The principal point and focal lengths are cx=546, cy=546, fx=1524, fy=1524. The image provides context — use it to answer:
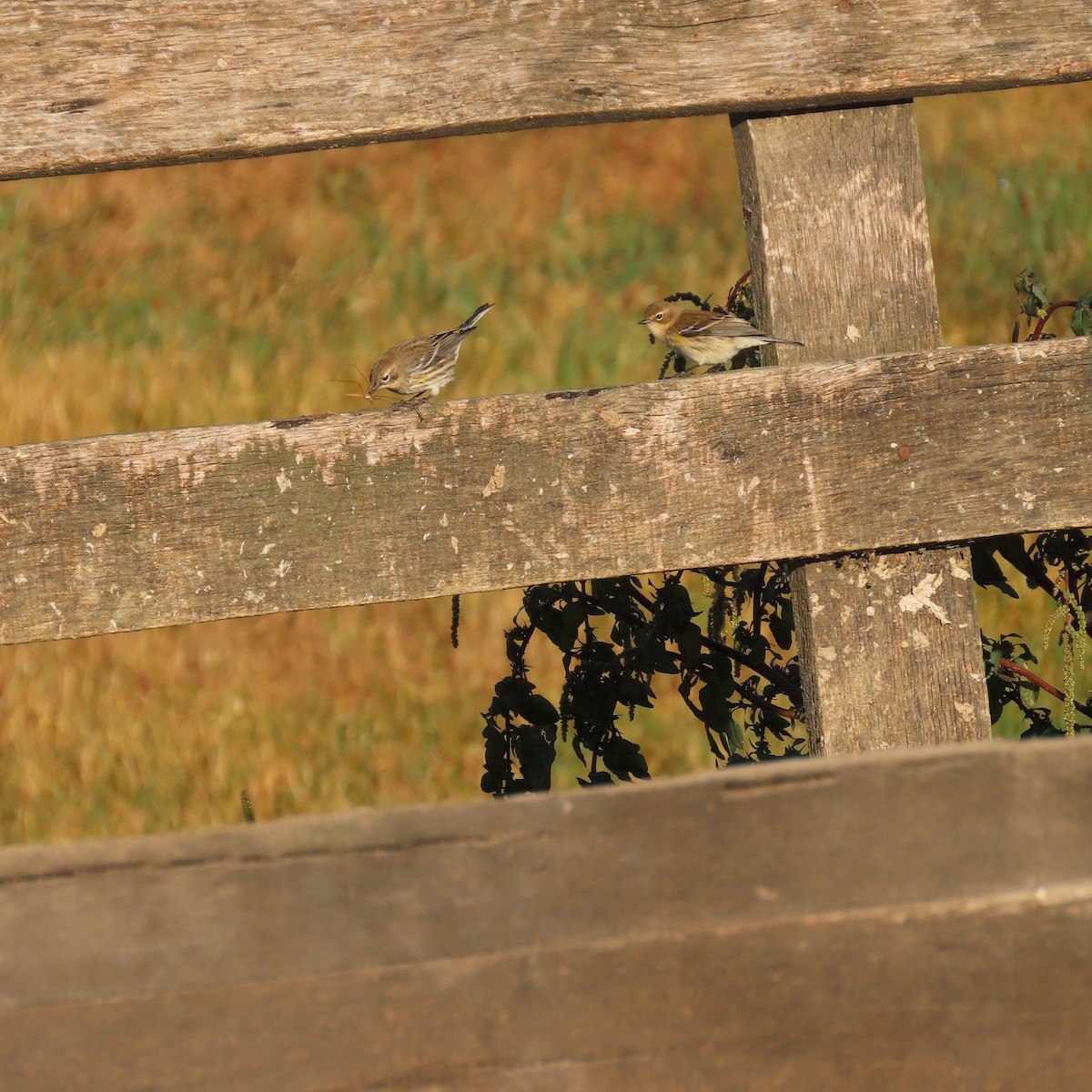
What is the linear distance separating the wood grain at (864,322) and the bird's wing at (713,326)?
1.33ft

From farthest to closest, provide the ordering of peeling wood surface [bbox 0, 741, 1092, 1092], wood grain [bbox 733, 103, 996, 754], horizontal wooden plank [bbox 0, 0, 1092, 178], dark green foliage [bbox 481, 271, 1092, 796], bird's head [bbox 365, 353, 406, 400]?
bird's head [bbox 365, 353, 406, 400] < dark green foliage [bbox 481, 271, 1092, 796] < wood grain [bbox 733, 103, 996, 754] < horizontal wooden plank [bbox 0, 0, 1092, 178] < peeling wood surface [bbox 0, 741, 1092, 1092]

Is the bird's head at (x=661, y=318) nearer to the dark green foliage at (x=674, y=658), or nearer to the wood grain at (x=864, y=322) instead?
the dark green foliage at (x=674, y=658)

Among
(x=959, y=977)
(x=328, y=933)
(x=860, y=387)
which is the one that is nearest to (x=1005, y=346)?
(x=860, y=387)

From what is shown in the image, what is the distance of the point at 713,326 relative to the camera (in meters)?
3.69

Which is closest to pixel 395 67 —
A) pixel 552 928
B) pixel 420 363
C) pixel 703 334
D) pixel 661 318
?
pixel 552 928

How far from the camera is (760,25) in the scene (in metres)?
2.26

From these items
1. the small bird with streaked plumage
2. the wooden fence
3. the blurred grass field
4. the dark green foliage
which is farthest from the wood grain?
the blurred grass field

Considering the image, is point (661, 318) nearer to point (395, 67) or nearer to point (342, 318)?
point (342, 318)

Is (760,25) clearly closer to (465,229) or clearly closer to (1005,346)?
(1005,346)

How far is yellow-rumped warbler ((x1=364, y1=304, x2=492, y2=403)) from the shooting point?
4.60 metres

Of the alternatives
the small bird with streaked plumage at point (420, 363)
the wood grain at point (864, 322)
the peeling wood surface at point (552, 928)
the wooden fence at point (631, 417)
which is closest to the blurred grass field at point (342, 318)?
the small bird with streaked plumage at point (420, 363)

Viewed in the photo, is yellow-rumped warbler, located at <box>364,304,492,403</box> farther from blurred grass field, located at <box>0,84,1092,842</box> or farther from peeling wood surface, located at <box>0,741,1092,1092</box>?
peeling wood surface, located at <box>0,741,1092,1092</box>

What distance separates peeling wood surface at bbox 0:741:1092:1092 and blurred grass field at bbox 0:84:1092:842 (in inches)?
155

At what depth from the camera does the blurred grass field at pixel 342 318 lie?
5.57 meters
